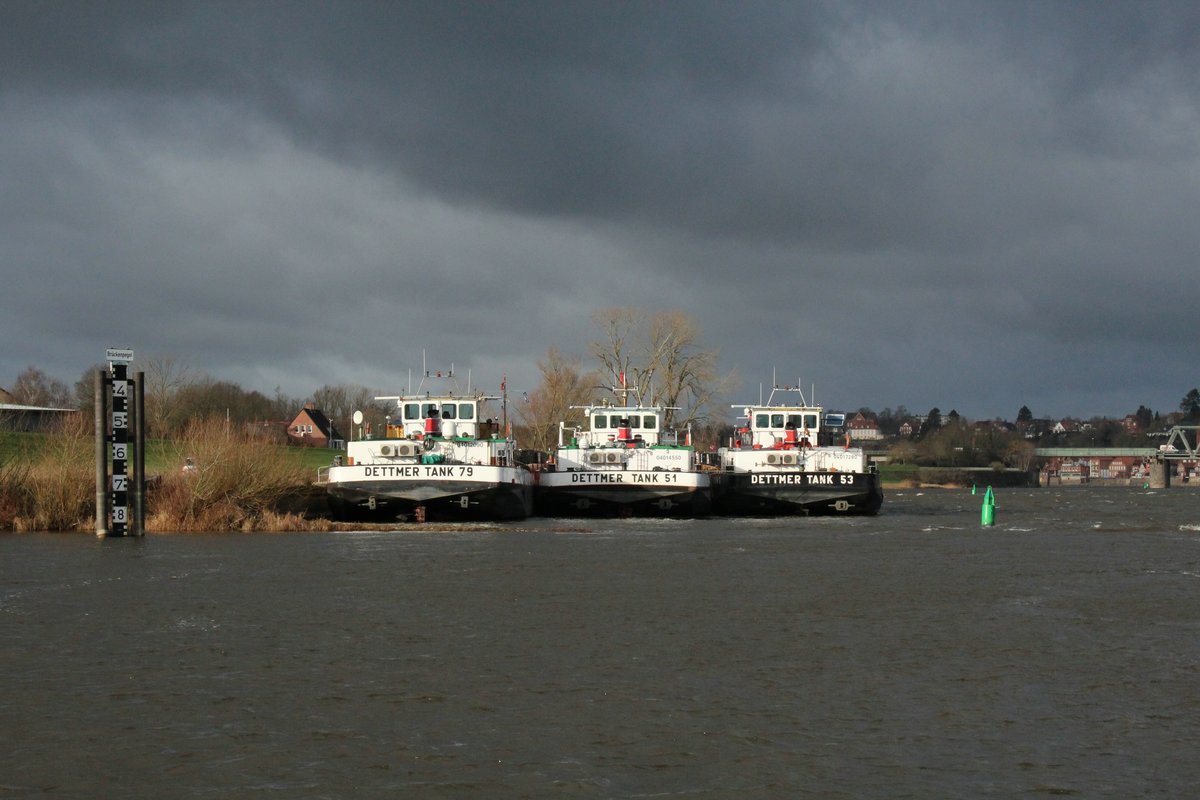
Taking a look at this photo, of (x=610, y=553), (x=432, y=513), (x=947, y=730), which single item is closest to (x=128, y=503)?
(x=432, y=513)

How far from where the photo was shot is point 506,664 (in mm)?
15484

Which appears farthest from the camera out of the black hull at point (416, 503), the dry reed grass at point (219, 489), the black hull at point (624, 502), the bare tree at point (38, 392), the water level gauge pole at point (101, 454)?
the bare tree at point (38, 392)

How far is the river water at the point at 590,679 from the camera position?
1070cm

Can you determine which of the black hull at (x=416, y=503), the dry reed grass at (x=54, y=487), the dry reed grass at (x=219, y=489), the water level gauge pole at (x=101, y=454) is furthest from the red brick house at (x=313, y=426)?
the water level gauge pole at (x=101, y=454)

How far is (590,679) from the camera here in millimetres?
14617

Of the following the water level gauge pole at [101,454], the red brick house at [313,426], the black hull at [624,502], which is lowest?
the black hull at [624,502]

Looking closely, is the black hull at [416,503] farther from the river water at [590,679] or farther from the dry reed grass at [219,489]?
the river water at [590,679]

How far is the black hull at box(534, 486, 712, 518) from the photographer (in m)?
48.2

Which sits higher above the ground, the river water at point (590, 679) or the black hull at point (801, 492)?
the black hull at point (801, 492)

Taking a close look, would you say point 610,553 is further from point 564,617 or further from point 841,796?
point 841,796

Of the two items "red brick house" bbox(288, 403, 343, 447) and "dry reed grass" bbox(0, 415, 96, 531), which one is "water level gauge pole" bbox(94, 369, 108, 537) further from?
"red brick house" bbox(288, 403, 343, 447)

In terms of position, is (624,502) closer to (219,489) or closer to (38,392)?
(219,489)

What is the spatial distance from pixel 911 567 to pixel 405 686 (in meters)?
16.6

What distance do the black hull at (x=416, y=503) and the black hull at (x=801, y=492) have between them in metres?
10.1
